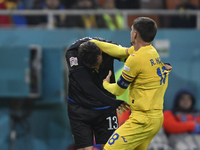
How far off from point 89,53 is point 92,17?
342 centimetres

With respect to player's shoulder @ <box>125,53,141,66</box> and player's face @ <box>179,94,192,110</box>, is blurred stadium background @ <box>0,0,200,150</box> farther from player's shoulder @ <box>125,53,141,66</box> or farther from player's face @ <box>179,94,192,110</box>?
player's shoulder @ <box>125,53,141,66</box>

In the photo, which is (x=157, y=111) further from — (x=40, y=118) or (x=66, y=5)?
(x=66, y=5)

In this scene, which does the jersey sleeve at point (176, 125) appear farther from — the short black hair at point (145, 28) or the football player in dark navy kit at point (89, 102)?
the short black hair at point (145, 28)

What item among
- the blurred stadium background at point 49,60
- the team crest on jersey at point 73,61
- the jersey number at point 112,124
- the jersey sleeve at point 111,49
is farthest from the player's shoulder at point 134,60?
the blurred stadium background at point 49,60

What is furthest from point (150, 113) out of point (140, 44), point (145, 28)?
point (145, 28)

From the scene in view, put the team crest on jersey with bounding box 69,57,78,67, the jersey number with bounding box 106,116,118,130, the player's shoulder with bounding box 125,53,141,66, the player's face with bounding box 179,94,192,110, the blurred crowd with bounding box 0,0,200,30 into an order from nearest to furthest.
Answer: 1. the player's shoulder with bounding box 125,53,141,66
2. the team crest on jersey with bounding box 69,57,78,67
3. the jersey number with bounding box 106,116,118,130
4. the player's face with bounding box 179,94,192,110
5. the blurred crowd with bounding box 0,0,200,30

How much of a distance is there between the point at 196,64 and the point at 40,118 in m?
3.39

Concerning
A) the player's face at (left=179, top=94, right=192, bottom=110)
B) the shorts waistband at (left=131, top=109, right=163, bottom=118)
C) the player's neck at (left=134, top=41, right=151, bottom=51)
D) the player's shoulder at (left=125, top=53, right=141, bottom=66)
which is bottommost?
the player's face at (left=179, top=94, right=192, bottom=110)

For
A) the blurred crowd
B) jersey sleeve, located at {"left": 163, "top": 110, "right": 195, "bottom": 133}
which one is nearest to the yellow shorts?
jersey sleeve, located at {"left": 163, "top": 110, "right": 195, "bottom": 133}

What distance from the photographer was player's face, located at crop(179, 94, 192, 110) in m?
6.13

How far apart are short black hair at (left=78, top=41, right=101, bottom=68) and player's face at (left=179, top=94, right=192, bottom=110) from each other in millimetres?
3303

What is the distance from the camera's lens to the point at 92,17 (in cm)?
655

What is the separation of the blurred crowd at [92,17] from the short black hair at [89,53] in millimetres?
3160

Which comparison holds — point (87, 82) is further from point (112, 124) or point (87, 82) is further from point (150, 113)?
point (150, 113)
